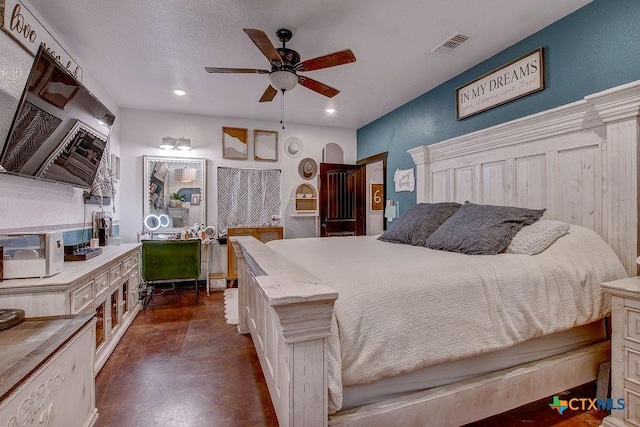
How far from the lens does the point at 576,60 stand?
7.23 ft

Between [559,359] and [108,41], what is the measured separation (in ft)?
12.8

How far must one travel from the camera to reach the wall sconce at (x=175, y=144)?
4.39 meters

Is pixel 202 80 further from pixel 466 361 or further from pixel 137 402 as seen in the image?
pixel 466 361

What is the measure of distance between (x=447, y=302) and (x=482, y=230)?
36.4 inches

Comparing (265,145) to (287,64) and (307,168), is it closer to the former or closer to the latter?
(307,168)

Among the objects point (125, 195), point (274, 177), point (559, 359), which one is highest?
point (274, 177)

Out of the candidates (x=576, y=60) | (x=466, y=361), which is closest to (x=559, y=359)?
(x=466, y=361)

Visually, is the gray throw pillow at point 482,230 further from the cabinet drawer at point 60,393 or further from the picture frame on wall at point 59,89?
the picture frame on wall at point 59,89

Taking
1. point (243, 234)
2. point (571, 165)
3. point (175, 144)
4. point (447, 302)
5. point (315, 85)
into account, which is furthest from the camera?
point (243, 234)

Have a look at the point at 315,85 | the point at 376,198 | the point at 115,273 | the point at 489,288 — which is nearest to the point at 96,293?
the point at 115,273

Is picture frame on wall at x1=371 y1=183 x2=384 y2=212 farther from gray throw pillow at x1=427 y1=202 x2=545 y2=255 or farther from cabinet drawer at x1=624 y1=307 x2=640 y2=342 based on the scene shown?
cabinet drawer at x1=624 y1=307 x2=640 y2=342

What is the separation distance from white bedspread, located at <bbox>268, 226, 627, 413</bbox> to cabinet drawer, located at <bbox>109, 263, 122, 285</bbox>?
5.76 feet

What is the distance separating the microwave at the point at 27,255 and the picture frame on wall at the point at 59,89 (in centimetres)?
88

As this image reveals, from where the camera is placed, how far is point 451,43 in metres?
2.60
